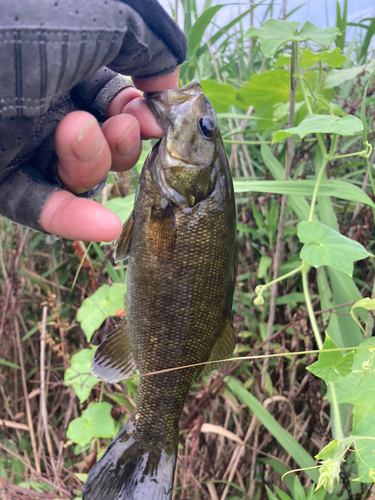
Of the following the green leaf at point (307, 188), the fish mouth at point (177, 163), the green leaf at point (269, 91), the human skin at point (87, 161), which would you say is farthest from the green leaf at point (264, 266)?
the human skin at point (87, 161)

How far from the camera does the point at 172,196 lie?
3.85 feet

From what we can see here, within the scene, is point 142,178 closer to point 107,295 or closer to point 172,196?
point 172,196

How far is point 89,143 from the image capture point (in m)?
0.90

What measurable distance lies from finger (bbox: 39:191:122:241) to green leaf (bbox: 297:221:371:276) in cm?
61

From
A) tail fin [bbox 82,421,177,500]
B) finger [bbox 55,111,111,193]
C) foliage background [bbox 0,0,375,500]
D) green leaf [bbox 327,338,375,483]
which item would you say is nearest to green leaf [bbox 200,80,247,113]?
foliage background [bbox 0,0,375,500]

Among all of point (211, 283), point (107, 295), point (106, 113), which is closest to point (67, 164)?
point (106, 113)

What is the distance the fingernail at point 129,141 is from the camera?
1.10 m

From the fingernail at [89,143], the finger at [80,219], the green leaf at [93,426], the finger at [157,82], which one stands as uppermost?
the finger at [157,82]

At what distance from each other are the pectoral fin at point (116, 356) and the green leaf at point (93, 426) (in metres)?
0.43

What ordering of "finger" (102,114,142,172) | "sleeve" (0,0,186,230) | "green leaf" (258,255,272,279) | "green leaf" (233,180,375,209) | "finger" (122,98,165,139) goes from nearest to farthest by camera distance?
"sleeve" (0,0,186,230)
"finger" (102,114,142,172)
"finger" (122,98,165,139)
"green leaf" (233,180,375,209)
"green leaf" (258,255,272,279)

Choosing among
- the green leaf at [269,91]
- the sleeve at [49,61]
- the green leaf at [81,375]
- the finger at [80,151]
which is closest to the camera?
the sleeve at [49,61]

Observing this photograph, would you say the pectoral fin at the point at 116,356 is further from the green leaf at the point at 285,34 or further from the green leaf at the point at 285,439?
the green leaf at the point at 285,34

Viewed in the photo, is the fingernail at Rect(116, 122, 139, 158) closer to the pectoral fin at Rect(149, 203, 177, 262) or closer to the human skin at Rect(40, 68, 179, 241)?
the human skin at Rect(40, 68, 179, 241)

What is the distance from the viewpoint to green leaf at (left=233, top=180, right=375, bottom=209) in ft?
4.84
